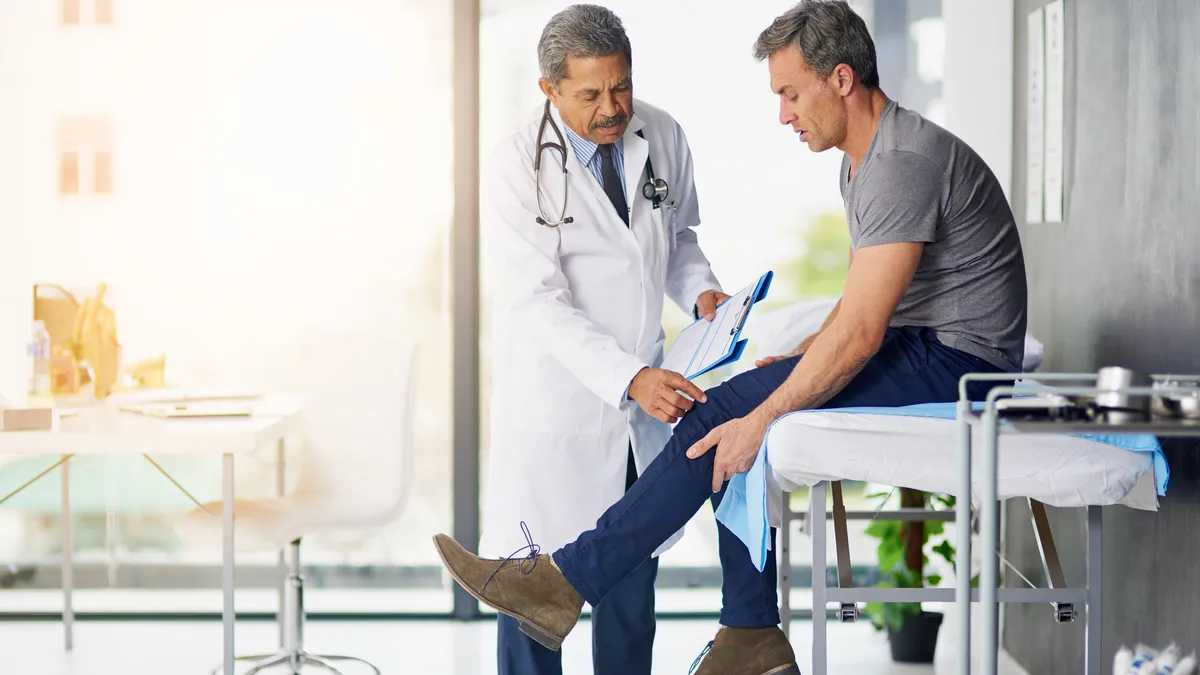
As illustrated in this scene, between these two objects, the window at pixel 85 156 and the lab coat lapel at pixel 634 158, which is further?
the window at pixel 85 156

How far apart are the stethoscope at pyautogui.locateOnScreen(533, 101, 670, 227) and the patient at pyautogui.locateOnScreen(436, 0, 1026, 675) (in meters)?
0.32

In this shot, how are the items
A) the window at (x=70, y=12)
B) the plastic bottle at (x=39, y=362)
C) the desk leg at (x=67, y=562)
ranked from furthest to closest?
1. the window at (x=70, y=12)
2. the desk leg at (x=67, y=562)
3. the plastic bottle at (x=39, y=362)

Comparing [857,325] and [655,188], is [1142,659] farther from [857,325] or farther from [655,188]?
[655,188]

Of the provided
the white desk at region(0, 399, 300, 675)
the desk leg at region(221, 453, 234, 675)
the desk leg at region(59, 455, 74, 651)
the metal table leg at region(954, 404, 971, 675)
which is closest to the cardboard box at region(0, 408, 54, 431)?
the white desk at region(0, 399, 300, 675)

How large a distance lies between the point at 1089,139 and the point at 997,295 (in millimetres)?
687

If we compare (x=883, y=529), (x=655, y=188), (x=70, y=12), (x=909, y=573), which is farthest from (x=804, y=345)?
(x=70, y=12)

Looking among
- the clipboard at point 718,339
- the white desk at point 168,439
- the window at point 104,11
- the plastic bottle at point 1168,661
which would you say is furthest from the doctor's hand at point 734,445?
Result: the window at point 104,11

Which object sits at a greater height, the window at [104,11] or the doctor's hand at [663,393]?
the window at [104,11]

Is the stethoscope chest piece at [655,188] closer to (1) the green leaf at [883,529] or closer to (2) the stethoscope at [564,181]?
(2) the stethoscope at [564,181]

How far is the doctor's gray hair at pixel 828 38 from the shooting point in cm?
193

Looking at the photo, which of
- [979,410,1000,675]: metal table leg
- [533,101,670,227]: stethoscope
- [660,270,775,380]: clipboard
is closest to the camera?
[979,410,1000,675]: metal table leg

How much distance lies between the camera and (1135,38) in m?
2.16

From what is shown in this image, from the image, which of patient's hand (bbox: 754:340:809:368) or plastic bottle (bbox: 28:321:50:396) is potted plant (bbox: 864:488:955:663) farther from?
plastic bottle (bbox: 28:321:50:396)

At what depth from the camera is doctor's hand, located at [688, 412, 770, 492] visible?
1.86 m
